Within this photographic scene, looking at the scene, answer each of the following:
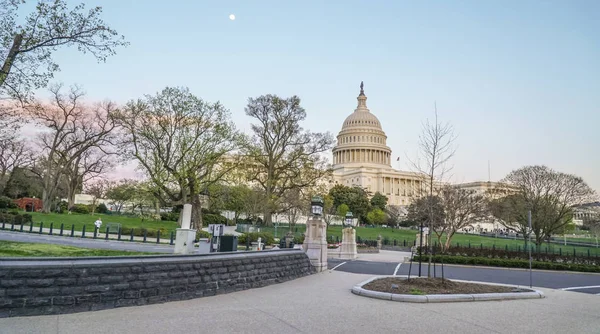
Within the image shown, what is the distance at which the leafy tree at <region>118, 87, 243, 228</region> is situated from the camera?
3647 centimetres

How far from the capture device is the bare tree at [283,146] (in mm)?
46781

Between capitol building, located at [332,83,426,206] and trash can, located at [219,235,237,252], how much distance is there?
356 feet

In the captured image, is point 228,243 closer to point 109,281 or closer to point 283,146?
point 109,281

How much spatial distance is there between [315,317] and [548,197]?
50.6 meters

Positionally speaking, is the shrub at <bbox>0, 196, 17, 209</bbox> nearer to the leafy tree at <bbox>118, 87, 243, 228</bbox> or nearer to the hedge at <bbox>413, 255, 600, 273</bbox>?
the leafy tree at <bbox>118, 87, 243, 228</bbox>

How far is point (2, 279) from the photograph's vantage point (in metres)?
7.11

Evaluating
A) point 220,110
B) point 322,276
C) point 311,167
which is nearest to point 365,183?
point 311,167

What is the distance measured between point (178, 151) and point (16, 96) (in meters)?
19.8

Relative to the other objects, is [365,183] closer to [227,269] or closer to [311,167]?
[311,167]

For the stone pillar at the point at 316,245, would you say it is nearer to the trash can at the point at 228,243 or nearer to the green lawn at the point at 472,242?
the trash can at the point at 228,243

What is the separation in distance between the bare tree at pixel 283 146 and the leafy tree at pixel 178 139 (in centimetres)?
832

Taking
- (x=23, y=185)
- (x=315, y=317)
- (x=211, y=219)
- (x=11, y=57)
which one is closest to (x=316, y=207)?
(x=315, y=317)

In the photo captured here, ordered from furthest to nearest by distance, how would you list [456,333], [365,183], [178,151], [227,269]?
[365,183], [178,151], [227,269], [456,333]

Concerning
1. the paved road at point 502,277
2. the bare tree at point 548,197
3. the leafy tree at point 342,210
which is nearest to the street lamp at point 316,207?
the paved road at point 502,277
